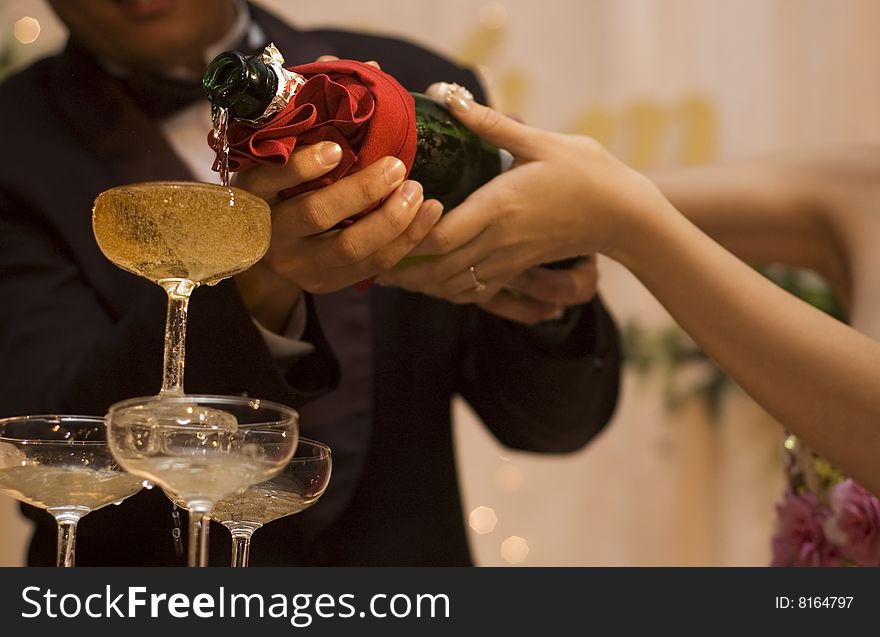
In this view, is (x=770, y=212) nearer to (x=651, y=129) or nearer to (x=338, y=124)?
(x=338, y=124)

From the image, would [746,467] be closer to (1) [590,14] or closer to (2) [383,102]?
(1) [590,14]

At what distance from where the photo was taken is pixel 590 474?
300 cm

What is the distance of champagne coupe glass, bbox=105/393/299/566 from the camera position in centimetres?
60

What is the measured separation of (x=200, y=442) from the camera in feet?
1.98

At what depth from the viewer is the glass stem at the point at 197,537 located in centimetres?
66

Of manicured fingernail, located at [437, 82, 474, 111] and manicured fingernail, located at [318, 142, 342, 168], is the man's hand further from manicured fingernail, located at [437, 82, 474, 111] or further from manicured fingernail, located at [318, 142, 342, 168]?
manicured fingernail, located at [437, 82, 474, 111]

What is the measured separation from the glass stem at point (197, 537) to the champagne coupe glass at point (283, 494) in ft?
0.21

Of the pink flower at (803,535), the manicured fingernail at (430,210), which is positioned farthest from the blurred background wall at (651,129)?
the manicured fingernail at (430,210)

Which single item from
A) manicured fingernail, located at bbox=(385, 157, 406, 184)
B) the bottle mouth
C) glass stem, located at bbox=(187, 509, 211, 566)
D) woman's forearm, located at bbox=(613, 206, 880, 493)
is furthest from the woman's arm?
glass stem, located at bbox=(187, 509, 211, 566)

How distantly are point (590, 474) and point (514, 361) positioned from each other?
1769 mm

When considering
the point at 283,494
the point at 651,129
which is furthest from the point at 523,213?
the point at 651,129

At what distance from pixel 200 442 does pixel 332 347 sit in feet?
1.71

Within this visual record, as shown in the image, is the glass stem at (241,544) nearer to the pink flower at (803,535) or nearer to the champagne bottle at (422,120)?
the champagne bottle at (422,120)
